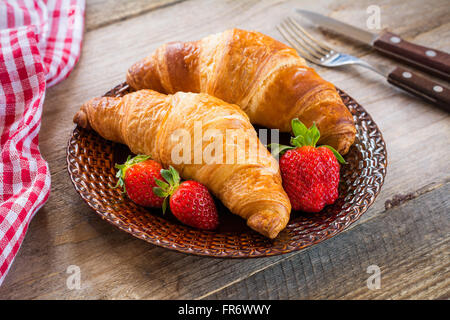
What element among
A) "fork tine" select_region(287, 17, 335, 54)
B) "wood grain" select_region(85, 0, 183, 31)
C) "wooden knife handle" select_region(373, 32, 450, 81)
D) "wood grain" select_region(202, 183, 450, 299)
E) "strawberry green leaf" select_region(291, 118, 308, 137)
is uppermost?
"wood grain" select_region(85, 0, 183, 31)

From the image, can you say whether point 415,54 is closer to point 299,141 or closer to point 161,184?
point 299,141

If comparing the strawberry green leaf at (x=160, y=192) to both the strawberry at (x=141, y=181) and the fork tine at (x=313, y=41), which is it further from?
the fork tine at (x=313, y=41)

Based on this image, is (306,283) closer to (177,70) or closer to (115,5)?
(177,70)

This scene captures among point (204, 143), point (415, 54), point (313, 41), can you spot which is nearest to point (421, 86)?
point (415, 54)

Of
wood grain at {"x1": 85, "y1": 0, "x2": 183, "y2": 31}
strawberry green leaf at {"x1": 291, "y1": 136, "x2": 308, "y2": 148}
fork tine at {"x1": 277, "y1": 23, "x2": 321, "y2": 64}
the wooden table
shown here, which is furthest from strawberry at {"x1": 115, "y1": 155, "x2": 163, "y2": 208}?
wood grain at {"x1": 85, "y1": 0, "x2": 183, "y2": 31}

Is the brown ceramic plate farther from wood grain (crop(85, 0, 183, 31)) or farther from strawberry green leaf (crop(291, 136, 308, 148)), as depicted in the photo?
wood grain (crop(85, 0, 183, 31))
